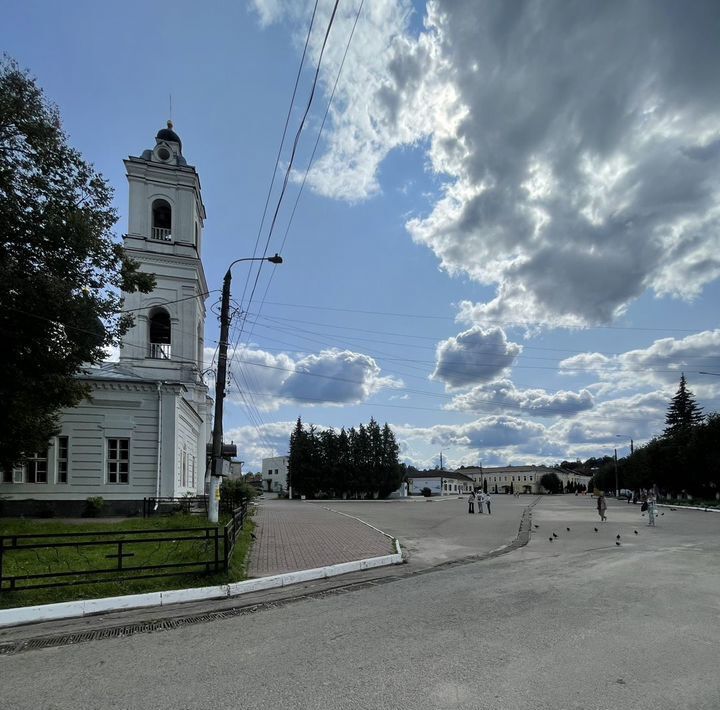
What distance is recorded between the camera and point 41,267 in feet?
55.7

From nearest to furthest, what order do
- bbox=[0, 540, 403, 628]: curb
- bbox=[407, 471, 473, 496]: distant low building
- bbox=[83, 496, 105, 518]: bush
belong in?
1. bbox=[0, 540, 403, 628]: curb
2. bbox=[83, 496, 105, 518]: bush
3. bbox=[407, 471, 473, 496]: distant low building

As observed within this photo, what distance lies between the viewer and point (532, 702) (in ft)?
13.9

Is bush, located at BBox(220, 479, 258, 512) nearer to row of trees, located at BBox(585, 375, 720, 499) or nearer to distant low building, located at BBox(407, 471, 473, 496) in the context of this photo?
row of trees, located at BBox(585, 375, 720, 499)

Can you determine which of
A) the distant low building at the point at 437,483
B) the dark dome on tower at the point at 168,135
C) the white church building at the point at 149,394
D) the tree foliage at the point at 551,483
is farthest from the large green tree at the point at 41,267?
the tree foliage at the point at 551,483

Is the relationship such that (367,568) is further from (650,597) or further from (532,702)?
(532,702)

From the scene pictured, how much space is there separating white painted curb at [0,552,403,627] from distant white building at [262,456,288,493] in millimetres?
100634

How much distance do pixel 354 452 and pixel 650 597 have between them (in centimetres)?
7035

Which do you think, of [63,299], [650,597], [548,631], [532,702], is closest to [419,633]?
[548,631]

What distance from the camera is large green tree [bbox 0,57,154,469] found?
1614 centimetres

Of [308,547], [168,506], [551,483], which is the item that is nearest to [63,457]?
[168,506]

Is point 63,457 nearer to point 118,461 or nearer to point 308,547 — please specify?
point 118,461

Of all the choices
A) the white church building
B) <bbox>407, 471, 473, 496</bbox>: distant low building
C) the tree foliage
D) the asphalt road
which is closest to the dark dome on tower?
the white church building

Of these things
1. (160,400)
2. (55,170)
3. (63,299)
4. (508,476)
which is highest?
(55,170)

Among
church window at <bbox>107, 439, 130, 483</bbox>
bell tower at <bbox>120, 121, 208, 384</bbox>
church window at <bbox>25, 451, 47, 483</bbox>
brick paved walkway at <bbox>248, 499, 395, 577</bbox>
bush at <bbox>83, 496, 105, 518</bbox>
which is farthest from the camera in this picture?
bell tower at <bbox>120, 121, 208, 384</bbox>
